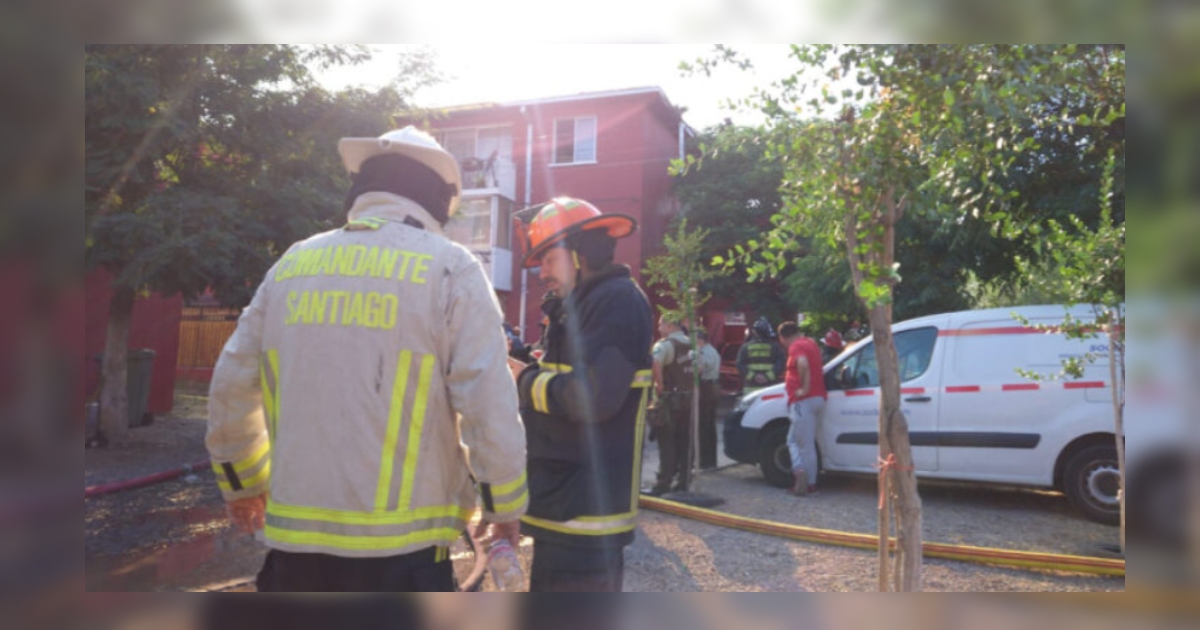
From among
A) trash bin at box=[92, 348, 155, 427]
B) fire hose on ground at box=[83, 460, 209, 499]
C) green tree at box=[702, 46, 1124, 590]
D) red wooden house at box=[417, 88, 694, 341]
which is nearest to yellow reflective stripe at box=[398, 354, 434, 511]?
green tree at box=[702, 46, 1124, 590]

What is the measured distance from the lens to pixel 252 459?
203 cm

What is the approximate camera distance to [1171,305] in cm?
176

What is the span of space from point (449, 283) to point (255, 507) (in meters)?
0.96

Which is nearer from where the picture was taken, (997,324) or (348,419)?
(348,419)

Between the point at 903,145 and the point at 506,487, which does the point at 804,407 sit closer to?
the point at 903,145

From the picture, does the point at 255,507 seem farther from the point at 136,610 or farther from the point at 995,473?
the point at 995,473

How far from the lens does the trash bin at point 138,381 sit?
955 cm

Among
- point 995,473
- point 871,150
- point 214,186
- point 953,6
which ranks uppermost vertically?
point 214,186

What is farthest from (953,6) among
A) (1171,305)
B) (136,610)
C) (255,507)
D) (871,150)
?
(136,610)

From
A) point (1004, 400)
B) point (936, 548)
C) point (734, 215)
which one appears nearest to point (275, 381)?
point (936, 548)

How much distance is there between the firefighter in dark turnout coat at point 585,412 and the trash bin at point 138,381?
947 centimetres

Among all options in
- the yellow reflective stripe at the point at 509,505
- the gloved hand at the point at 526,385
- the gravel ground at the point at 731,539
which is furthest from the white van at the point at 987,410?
the yellow reflective stripe at the point at 509,505

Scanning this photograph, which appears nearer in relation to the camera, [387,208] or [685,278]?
[387,208]

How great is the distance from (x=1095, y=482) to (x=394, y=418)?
636 centimetres
